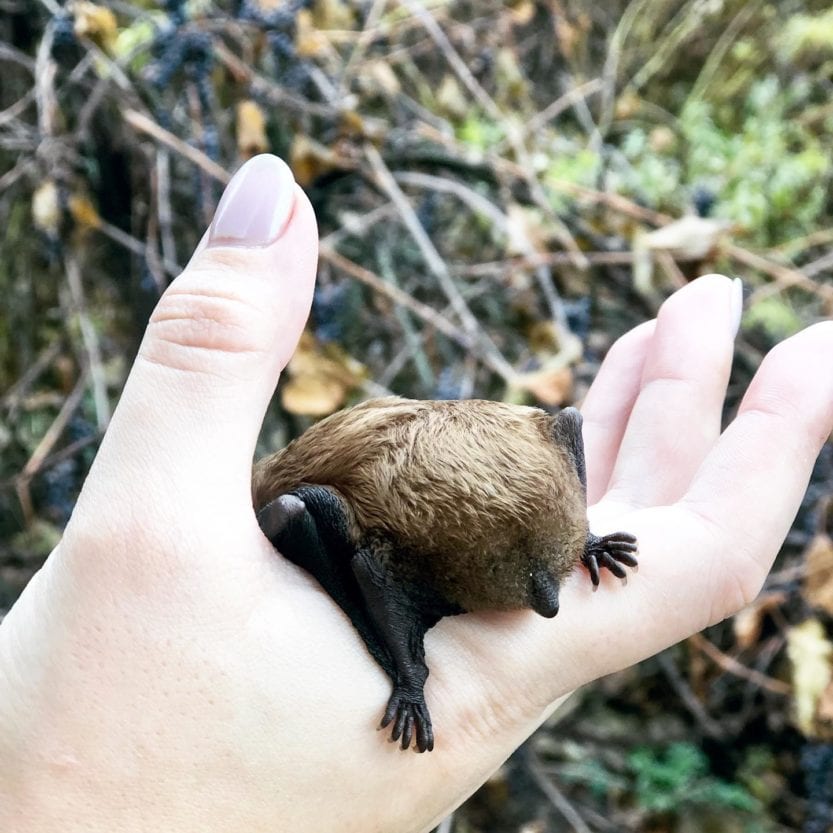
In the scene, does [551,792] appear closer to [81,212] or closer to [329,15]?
[81,212]

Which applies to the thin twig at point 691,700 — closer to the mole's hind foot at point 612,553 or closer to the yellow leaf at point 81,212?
the mole's hind foot at point 612,553

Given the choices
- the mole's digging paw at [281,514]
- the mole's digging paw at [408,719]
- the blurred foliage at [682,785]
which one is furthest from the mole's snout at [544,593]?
the blurred foliage at [682,785]

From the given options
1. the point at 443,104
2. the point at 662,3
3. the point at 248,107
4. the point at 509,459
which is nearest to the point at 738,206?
the point at 443,104

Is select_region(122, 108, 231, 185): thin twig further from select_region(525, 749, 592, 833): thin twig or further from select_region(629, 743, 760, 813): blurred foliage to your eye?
select_region(629, 743, 760, 813): blurred foliage

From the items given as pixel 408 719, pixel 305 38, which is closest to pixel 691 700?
pixel 408 719

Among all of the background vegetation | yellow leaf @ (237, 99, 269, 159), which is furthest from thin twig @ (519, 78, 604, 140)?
yellow leaf @ (237, 99, 269, 159)
